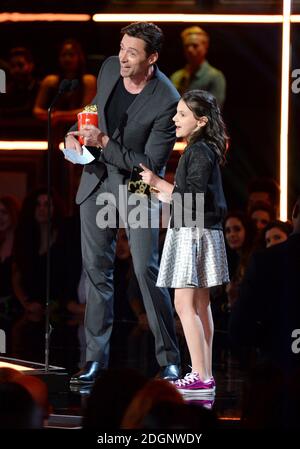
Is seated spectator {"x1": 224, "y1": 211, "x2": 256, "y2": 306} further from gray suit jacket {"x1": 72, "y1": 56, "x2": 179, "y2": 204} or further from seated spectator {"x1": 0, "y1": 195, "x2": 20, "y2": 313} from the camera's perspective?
gray suit jacket {"x1": 72, "y1": 56, "x2": 179, "y2": 204}

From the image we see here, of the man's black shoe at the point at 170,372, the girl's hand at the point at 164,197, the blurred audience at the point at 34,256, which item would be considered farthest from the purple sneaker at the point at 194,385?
the blurred audience at the point at 34,256

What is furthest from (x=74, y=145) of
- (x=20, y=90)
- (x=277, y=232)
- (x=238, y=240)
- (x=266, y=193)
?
(x=20, y=90)

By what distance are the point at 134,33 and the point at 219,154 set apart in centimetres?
74

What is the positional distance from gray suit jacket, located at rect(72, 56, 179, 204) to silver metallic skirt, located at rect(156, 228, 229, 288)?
0.44 metres

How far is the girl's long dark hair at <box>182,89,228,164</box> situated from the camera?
5.15 meters

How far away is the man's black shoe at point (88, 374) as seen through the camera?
5305 millimetres

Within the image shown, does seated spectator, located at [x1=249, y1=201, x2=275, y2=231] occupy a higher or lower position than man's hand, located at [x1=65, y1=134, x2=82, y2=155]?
lower

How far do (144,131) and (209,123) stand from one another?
1.28 feet

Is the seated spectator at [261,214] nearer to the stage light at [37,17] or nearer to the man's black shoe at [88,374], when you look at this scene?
the man's black shoe at [88,374]

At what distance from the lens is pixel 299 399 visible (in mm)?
3189

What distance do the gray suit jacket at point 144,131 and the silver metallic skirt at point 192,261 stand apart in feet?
1.45

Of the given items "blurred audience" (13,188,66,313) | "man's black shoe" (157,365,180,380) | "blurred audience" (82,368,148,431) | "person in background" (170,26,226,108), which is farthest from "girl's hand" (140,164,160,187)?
"person in background" (170,26,226,108)

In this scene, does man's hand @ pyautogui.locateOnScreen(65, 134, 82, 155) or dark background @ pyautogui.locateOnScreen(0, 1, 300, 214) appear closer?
man's hand @ pyautogui.locateOnScreen(65, 134, 82, 155)
